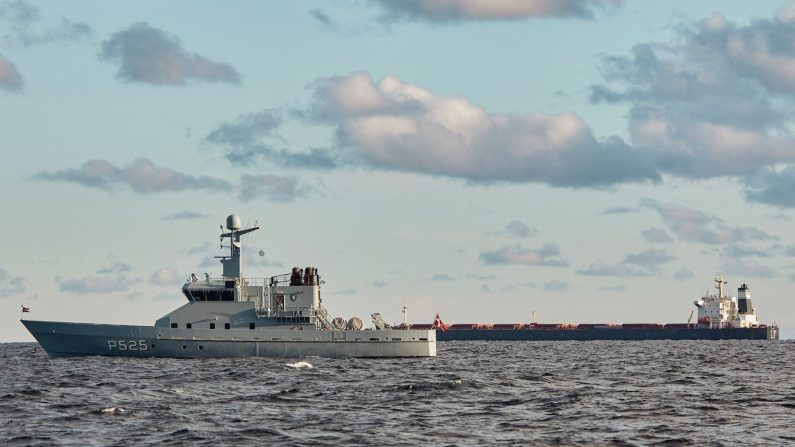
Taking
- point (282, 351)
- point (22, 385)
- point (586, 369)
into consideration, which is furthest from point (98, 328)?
point (586, 369)

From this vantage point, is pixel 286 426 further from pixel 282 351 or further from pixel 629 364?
pixel 629 364

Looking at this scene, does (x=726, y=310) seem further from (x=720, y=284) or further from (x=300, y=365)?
(x=300, y=365)

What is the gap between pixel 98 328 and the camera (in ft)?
238

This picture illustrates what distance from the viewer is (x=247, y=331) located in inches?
2768

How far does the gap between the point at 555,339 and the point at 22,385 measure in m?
131

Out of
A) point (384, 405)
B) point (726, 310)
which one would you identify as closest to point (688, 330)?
point (726, 310)

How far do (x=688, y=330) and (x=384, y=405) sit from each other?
131489 millimetres

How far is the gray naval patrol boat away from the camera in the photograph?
70500mm

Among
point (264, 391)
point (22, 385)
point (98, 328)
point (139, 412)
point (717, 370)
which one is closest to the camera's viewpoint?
point (139, 412)

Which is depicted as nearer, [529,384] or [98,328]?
[529,384]

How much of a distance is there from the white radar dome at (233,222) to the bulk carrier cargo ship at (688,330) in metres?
96.5

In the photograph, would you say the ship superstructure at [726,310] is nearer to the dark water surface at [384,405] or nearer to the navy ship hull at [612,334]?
the navy ship hull at [612,334]

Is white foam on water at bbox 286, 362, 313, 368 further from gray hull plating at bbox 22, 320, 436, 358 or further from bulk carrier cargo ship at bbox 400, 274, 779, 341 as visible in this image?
bulk carrier cargo ship at bbox 400, 274, 779, 341

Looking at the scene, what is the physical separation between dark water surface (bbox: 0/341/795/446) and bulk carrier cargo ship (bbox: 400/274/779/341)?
103 m
